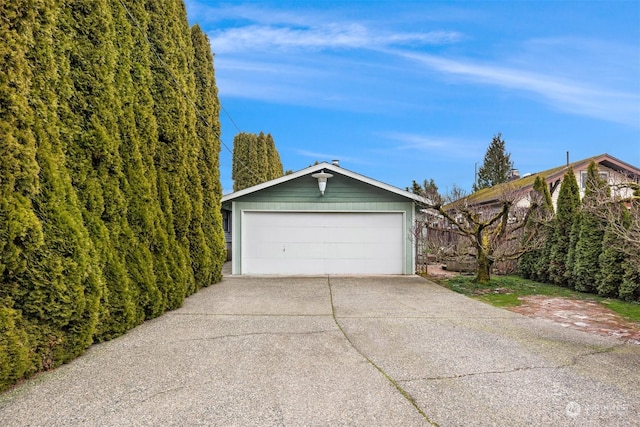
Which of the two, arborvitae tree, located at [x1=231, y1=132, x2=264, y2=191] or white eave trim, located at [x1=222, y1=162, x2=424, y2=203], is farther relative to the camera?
arborvitae tree, located at [x1=231, y1=132, x2=264, y2=191]

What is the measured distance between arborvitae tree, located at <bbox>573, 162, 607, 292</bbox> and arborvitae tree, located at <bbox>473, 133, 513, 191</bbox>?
3185cm

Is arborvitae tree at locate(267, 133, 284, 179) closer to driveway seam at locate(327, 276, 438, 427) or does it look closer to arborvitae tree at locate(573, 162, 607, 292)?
arborvitae tree at locate(573, 162, 607, 292)

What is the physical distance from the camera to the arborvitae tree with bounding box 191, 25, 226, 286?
8727mm

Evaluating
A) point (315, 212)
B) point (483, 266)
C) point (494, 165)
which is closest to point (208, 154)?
point (315, 212)

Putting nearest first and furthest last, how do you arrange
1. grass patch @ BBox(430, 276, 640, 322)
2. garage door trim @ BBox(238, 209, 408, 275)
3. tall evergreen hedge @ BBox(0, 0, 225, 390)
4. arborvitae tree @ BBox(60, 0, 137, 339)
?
tall evergreen hedge @ BBox(0, 0, 225, 390) < arborvitae tree @ BBox(60, 0, 137, 339) < grass patch @ BBox(430, 276, 640, 322) < garage door trim @ BBox(238, 209, 408, 275)

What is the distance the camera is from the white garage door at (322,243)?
10594 millimetres

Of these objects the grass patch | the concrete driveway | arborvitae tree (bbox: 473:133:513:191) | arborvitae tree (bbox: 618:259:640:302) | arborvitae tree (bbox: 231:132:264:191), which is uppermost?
arborvitae tree (bbox: 473:133:513:191)

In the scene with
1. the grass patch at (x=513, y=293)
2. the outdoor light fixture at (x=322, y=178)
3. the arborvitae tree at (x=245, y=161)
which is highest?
the arborvitae tree at (x=245, y=161)

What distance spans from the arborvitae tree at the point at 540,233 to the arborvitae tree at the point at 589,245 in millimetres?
960

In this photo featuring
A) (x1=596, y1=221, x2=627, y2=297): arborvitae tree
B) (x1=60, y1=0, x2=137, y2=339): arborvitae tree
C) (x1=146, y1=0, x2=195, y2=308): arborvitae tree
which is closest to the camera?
(x1=60, y1=0, x2=137, y2=339): arborvitae tree

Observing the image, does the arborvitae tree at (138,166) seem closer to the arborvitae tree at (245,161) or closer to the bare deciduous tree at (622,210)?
the bare deciduous tree at (622,210)

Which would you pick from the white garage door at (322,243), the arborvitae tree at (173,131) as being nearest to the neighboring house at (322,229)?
the white garage door at (322,243)

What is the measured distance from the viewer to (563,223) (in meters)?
9.16

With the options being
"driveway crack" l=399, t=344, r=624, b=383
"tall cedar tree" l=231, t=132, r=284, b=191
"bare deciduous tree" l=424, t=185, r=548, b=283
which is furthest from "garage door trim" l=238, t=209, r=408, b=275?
"tall cedar tree" l=231, t=132, r=284, b=191
